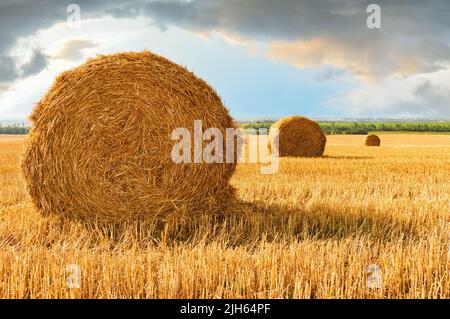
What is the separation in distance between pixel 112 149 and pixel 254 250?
2378mm

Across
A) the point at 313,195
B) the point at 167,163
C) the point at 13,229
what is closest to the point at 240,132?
the point at 167,163

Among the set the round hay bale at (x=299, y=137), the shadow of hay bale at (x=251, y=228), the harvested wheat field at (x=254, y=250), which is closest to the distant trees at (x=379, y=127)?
the round hay bale at (x=299, y=137)

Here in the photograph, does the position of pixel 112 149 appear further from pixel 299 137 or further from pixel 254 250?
pixel 299 137

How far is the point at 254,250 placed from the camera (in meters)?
4.86

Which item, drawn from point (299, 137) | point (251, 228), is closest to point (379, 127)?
point (299, 137)

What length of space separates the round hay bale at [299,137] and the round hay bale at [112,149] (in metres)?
11.4

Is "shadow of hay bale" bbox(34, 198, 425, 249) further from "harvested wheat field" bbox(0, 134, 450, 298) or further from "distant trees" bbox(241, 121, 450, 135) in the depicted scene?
"distant trees" bbox(241, 121, 450, 135)

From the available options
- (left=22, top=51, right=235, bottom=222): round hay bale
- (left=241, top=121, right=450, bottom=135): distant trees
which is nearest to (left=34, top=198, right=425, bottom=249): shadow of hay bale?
(left=22, top=51, right=235, bottom=222): round hay bale

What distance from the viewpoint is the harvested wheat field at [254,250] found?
3.66 meters

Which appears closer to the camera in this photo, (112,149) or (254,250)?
(254,250)

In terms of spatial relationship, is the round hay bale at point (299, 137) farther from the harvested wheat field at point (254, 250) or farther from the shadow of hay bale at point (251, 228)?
the shadow of hay bale at point (251, 228)

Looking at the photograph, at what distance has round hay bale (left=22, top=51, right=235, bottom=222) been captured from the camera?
20.4ft
